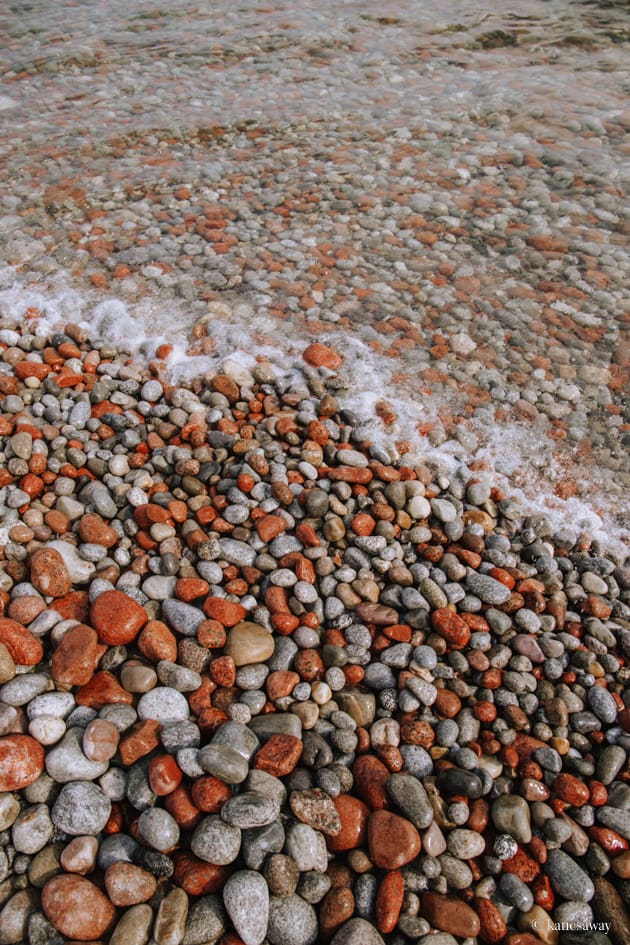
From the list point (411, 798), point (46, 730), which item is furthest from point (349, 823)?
point (46, 730)

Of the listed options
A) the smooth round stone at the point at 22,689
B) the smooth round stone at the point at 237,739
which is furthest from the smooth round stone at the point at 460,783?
the smooth round stone at the point at 22,689

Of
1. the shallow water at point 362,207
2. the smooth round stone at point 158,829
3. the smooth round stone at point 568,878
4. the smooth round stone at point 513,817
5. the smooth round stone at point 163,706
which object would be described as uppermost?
the shallow water at point 362,207

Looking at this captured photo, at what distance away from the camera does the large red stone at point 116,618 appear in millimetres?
3158

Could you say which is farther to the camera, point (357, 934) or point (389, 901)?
point (389, 901)

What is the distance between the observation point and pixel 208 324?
511 centimetres

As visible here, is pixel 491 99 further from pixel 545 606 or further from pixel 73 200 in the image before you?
pixel 545 606

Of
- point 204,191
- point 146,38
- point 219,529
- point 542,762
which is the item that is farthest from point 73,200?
point 542,762

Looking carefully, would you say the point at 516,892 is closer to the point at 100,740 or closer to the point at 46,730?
the point at 100,740

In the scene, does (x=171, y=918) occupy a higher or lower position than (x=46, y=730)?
lower

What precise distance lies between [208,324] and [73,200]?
271cm

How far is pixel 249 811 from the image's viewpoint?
2.58 m

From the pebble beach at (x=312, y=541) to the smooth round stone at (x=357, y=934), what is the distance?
0.08 feet

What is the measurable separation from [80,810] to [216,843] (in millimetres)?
581

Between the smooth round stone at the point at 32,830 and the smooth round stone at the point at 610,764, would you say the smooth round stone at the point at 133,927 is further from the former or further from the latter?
the smooth round stone at the point at 610,764
